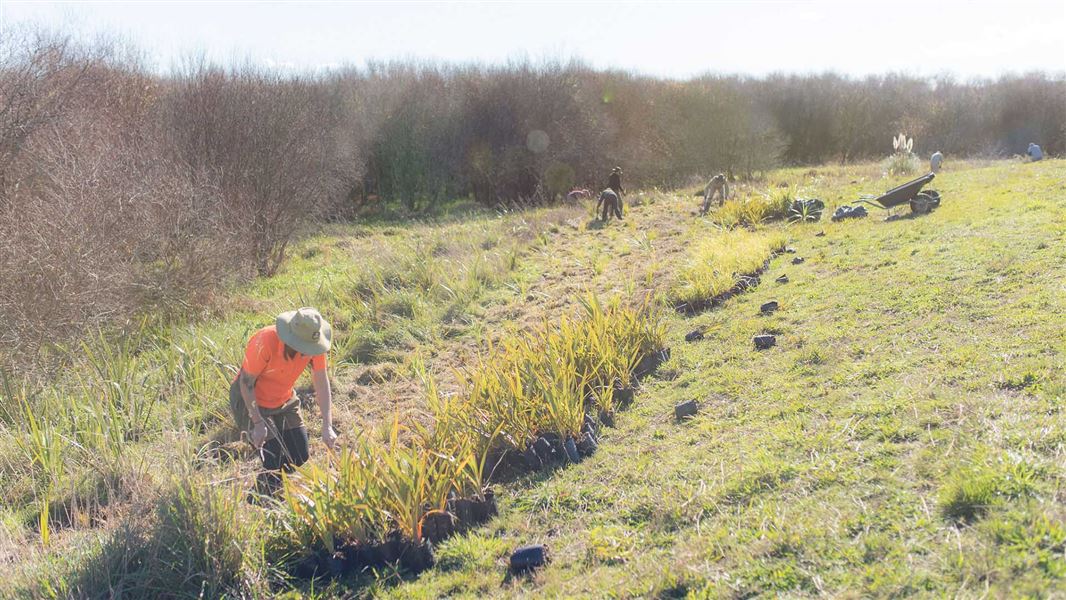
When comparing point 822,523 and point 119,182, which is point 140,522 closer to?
point 822,523

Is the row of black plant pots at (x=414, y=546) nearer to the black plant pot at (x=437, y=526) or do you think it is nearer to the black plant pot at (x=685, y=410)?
the black plant pot at (x=437, y=526)

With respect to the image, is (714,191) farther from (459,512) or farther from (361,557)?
(361,557)

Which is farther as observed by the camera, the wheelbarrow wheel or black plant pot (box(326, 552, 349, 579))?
the wheelbarrow wheel

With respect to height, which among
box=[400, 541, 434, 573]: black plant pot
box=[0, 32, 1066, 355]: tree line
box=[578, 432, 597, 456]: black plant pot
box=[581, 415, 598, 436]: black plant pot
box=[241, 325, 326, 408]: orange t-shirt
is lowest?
box=[400, 541, 434, 573]: black plant pot

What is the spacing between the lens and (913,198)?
37.6 ft

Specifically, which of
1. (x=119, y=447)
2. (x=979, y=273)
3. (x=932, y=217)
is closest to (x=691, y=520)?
(x=119, y=447)

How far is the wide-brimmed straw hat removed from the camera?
459cm

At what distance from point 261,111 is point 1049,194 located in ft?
41.9

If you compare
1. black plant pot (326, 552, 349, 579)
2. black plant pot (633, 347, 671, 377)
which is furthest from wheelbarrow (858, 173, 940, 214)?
black plant pot (326, 552, 349, 579)

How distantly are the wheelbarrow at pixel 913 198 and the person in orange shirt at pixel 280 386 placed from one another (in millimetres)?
9461

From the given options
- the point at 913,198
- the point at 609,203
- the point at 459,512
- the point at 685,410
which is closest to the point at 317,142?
the point at 609,203

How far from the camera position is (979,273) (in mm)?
6953

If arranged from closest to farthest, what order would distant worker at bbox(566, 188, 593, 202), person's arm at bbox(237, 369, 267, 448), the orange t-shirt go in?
person's arm at bbox(237, 369, 267, 448)
the orange t-shirt
distant worker at bbox(566, 188, 593, 202)

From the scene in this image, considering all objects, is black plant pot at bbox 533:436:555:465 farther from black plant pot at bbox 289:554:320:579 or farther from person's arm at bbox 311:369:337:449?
black plant pot at bbox 289:554:320:579
